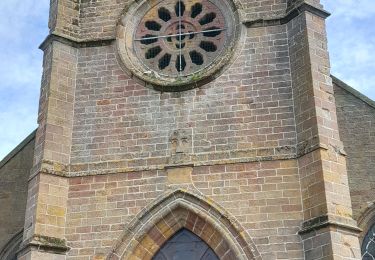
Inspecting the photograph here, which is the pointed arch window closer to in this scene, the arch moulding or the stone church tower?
the stone church tower

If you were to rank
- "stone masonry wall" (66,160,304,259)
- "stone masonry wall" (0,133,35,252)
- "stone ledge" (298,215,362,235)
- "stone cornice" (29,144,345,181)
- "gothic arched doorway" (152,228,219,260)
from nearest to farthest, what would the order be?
"stone ledge" (298,215,362,235)
"stone masonry wall" (66,160,304,259)
"gothic arched doorway" (152,228,219,260)
"stone cornice" (29,144,345,181)
"stone masonry wall" (0,133,35,252)

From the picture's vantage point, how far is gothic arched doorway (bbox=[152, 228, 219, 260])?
35.6ft

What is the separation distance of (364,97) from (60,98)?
6.47 meters

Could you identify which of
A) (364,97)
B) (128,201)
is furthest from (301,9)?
(128,201)

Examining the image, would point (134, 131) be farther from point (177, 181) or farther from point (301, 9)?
point (301, 9)

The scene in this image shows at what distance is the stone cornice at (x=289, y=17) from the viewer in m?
11.9

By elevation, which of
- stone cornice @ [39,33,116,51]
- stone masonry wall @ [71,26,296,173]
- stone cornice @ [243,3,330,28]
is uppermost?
stone cornice @ [39,33,116,51]

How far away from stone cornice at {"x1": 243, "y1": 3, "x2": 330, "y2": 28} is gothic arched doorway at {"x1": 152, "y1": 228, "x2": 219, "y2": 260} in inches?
172

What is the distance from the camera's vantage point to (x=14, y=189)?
1408 centimetres

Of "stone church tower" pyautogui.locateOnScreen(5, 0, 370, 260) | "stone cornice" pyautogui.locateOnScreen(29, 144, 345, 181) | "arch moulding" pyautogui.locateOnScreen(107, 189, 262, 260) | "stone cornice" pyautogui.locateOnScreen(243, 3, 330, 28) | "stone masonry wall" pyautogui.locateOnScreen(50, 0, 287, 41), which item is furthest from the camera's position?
"stone masonry wall" pyautogui.locateOnScreen(50, 0, 287, 41)

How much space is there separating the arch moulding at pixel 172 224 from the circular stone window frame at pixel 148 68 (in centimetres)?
230

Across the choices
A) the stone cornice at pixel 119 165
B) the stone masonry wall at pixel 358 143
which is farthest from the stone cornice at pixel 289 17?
the stone cornice at pixel 119 165

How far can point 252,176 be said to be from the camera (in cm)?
1095

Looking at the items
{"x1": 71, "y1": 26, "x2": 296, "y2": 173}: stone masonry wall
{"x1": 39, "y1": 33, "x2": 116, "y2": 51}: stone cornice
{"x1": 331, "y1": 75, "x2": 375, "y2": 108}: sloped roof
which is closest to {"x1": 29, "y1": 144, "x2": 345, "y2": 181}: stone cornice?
{"x1": 71, "y1": 26, "x2": 296, "y2": 173}: stone masonry wall
